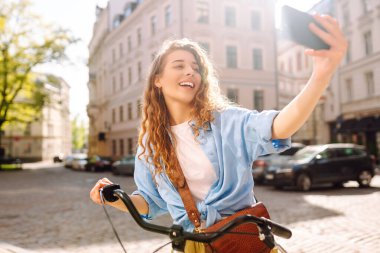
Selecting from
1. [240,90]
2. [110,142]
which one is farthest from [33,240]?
[110,142]

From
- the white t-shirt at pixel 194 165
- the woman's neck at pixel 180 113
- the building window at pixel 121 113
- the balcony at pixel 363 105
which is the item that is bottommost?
the white t-shirt at pixel 194 165

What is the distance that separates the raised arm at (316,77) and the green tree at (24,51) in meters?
34.2

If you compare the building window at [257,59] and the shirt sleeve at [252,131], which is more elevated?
the building window at [257,59]

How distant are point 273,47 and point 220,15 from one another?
5.18 meters

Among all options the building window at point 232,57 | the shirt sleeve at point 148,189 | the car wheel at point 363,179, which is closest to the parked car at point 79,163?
the building window at point 232,57

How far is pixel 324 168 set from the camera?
1385 cm

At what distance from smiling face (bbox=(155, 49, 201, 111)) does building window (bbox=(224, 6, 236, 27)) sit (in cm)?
2920

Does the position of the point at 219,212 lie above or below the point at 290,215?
above

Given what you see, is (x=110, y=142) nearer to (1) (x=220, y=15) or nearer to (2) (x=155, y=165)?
(1) (x=220, y=15)

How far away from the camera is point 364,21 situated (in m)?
28.7

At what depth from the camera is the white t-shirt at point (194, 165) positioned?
179 cm

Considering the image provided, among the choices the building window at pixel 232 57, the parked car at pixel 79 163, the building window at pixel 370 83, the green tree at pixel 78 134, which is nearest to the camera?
the building window at pixel 370 83

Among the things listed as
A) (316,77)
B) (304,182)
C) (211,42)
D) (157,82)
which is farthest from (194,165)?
(211,42)

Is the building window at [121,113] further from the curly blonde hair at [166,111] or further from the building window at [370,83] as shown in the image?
the curly blonde hair at [166,111]
